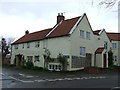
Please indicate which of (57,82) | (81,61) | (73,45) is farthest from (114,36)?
(57,82)

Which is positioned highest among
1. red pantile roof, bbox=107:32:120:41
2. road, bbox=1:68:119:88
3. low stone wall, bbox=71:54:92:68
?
red pantile roof, bbox=107:32:120:41

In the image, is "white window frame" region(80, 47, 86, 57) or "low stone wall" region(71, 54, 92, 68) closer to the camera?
"low stone wall" region(71, 54, 92, 68)

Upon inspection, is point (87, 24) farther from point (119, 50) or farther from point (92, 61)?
point (119, 50)

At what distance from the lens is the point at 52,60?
30.6 meters

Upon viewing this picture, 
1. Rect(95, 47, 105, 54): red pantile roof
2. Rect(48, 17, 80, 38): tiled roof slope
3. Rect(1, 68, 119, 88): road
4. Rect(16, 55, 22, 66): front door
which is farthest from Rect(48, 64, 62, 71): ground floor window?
Rect(16, 55, 22, 66): front door

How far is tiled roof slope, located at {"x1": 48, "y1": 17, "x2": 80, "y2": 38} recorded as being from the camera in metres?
29.9

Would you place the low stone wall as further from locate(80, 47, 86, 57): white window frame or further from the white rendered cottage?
locate(80, 47, 86, 57): white window frame

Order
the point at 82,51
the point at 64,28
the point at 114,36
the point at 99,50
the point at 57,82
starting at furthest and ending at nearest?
1. the point at 114,36
2. the point at 99,50
3. the point at 64,28
4. the point at 82,51
5. the point at 57,82

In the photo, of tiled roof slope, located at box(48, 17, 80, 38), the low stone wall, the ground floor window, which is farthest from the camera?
tiled roof slope, located at box(48, 17, 80, 38)

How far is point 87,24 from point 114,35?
18.9 m

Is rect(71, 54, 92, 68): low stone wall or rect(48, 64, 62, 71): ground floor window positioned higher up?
rect(71, 54, 92, 68): low stone wall

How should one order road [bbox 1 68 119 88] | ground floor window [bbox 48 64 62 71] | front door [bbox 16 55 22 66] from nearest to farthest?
1. road [bbox 1 68 119 88]
2. ground floor window [bbox 48 64 62 71]
3. front door [bbox 16 55 22 66]

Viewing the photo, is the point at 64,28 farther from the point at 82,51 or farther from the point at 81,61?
the point at 81,61

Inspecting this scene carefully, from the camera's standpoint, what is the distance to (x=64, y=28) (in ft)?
103
